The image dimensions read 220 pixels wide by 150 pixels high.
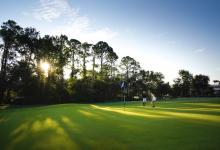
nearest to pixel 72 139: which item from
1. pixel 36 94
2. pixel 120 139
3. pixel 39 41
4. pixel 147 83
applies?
pixel 120 139

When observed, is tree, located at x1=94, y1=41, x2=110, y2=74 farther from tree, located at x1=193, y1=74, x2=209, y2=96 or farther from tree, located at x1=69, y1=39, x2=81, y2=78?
tree, located at x1=193, y1=74, x2=209, y2=96

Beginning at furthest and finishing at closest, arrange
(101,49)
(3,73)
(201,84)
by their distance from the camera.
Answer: (201,84), (101,49), (3,73)

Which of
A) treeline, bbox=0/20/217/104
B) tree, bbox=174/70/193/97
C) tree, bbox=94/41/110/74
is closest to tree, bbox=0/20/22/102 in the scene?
treeline, bbox=0/20/217/104

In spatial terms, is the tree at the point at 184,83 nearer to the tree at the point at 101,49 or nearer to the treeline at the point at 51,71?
the treeline at the point at 51,71

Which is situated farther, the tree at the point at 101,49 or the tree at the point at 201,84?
the tree at the point at 201,84

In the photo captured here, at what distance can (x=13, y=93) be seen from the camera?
5997 cm

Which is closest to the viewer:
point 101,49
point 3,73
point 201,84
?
point 3,73

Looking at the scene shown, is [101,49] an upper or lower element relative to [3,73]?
upper

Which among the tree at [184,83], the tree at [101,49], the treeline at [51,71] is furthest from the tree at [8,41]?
the tree at [184,83]

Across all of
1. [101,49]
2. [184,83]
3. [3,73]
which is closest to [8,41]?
[3,73]

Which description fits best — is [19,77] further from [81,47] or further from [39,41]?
[81,47]

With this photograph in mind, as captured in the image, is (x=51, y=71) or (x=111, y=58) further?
(x=111, y=58)

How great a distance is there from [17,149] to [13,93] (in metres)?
57.4

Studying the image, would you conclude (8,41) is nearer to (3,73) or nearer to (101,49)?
(3,73)
